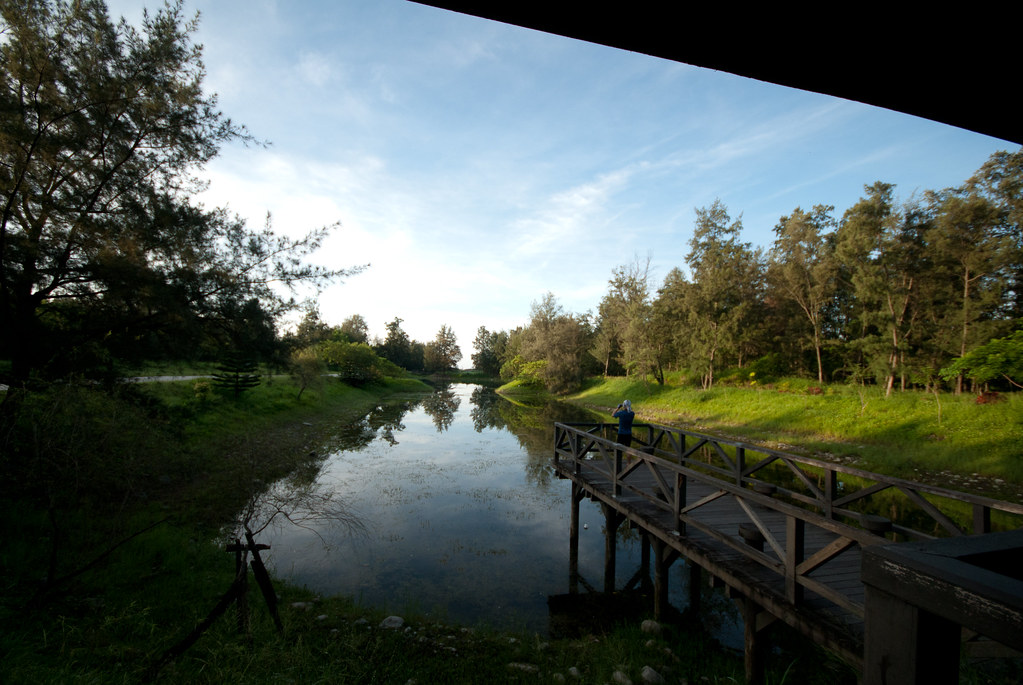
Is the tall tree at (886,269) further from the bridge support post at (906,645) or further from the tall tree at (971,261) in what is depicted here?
the bridge support post at (906,645)

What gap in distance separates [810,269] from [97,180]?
36900 millimetres

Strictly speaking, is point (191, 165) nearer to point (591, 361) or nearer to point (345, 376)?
point (345, 376)

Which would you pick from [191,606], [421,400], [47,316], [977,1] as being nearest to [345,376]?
[421,400]

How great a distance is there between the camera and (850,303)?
32.4 metres

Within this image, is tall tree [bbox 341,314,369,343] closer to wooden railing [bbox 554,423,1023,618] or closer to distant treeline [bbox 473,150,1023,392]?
distant treeline [bbox 473,150,1023,392]

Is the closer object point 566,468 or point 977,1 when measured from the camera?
point 977,1

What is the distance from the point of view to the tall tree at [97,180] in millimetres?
7754

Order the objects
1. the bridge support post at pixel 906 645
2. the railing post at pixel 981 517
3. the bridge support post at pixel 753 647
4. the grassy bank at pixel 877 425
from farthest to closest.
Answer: the grassy bank at pixel 877 425
the bridge support post at pixel 753 647
the railing post at pixel 981 517
the bridge support post at pixel 906 645

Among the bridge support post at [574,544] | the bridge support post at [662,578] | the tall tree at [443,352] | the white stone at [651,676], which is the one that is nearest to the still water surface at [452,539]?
the bridge support post at [574,544]

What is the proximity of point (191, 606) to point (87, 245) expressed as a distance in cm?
695

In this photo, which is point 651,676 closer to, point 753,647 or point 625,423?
point 753,647

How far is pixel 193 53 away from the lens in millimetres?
9375

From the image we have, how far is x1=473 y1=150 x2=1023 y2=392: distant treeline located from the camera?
1984 cm

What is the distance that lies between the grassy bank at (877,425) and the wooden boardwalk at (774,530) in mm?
2920
